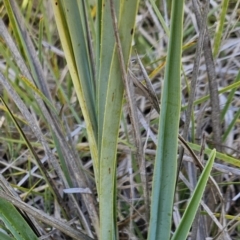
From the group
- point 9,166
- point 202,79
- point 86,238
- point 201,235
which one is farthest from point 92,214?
point 202,79

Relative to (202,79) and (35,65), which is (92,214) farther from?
(202,79)

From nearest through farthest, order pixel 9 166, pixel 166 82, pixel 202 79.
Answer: pixel 166 82, pixel 9 166, pixel 202 79

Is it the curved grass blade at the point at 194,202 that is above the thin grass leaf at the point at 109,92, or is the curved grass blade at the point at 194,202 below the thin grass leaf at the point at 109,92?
below

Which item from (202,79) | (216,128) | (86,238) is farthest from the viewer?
(202,79)

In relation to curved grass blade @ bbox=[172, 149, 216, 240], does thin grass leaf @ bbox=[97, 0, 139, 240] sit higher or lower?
higher

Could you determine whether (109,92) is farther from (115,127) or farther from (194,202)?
(194,202)

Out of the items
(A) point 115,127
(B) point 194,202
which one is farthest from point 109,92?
(B) point 194,202
